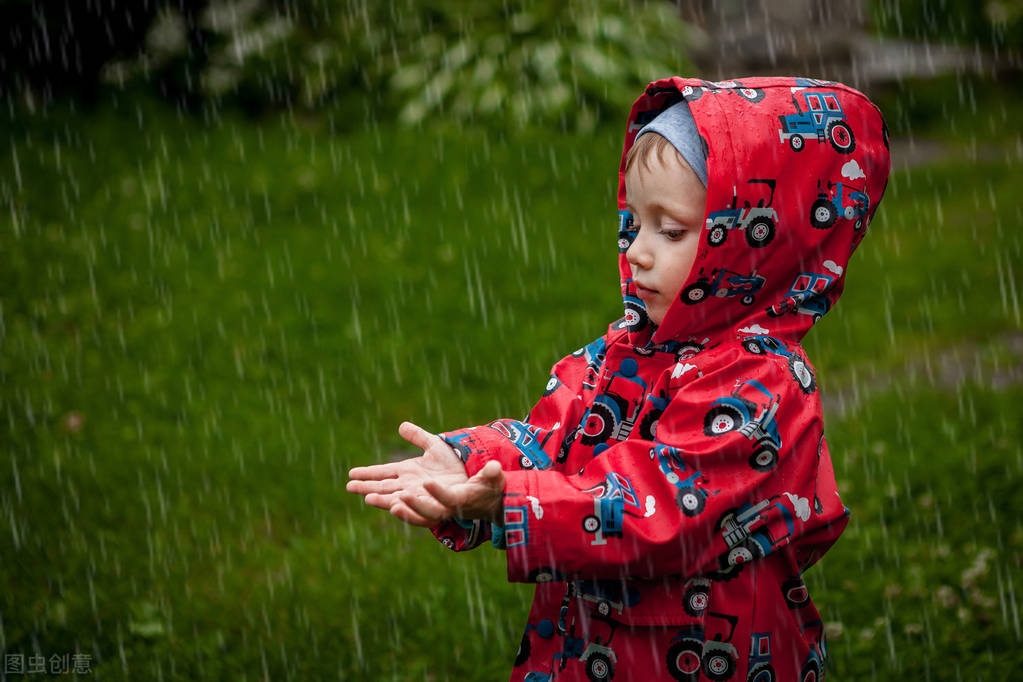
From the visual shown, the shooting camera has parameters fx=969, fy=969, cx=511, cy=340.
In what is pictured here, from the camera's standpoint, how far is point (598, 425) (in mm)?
2268

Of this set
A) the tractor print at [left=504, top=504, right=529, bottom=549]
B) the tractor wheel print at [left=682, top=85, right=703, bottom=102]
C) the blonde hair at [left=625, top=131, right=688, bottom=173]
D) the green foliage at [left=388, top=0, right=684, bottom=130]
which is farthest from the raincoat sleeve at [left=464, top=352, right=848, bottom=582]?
the green foliage at [left=388, top=0, right=684, bottom=130]

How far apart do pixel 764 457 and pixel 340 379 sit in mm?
3766

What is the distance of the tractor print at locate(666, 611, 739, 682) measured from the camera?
2.11m

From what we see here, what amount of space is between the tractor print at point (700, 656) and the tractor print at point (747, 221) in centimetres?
84

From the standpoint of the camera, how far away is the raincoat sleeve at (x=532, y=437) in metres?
2.26

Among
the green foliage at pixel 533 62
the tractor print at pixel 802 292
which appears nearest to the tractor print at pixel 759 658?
the tractor print at pixel 802 292

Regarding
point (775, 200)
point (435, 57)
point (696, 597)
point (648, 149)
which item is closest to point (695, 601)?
point (696, 597)

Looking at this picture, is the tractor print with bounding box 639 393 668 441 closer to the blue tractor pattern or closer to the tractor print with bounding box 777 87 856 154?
the blue tractor pattern

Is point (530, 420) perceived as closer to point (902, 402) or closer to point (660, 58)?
point (902, 402)

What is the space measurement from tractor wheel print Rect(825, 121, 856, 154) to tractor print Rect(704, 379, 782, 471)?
0.62 meters

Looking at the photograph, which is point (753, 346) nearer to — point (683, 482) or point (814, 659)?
point (683, 482)

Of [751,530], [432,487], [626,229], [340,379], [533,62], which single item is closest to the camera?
[432,487]

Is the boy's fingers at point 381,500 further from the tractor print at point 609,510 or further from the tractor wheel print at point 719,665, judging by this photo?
the tractor wheel print at point 719,665

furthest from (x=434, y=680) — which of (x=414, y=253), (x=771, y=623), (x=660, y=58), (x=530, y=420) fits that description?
(x=660, y=58)
